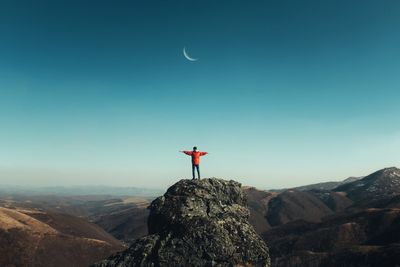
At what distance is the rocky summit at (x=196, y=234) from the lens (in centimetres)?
3538

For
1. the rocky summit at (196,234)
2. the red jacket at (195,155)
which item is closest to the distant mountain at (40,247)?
the rocky summit at (196,234)

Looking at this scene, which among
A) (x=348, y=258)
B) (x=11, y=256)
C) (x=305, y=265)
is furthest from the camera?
(x=305, y=265)

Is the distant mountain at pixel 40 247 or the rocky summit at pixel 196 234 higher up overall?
the rocky summit at pixel 196 234

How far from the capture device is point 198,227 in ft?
121

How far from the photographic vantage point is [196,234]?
36375 mm

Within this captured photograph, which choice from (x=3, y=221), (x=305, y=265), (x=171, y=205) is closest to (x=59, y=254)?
(x=3, y=221)

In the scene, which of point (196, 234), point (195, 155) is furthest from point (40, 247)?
point (196, 234)

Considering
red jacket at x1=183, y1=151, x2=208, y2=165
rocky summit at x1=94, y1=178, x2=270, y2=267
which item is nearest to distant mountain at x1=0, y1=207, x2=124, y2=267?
rocky summit at x1=94, y1=178, x2=270, y2=267

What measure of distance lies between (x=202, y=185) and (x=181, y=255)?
9065 millimetres

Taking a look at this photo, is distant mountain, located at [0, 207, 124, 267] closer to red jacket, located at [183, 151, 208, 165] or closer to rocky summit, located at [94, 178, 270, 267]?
rocky summit, located at [94, 178, 270, 267]

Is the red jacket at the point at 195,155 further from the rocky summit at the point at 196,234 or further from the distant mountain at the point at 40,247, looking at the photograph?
the distant mountain at the point at 40,247

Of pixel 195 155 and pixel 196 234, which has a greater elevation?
pixel 195 155

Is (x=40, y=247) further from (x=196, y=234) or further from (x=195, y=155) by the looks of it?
(x=196, y=234)

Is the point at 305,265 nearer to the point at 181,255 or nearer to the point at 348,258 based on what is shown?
the point at 348,258
